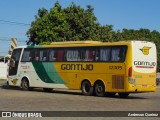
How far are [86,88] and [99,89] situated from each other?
107cm

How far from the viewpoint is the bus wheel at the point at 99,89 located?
25828 mm

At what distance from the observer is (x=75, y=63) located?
27.3 metres

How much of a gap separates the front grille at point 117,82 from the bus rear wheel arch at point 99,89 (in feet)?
2.70

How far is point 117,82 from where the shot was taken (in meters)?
25.1

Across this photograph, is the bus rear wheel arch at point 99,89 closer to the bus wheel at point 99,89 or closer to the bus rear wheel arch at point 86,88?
the bus wheel at point 99,89

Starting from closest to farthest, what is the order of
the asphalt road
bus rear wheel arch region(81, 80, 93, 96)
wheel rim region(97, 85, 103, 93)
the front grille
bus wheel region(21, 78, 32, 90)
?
the asphalt road < the front grille < wheel rim region(97, 85, 103, 93) < bus rear wheel arch region(81, 80, 93, 96) < bus wheel region(21, 78, 32, 90)

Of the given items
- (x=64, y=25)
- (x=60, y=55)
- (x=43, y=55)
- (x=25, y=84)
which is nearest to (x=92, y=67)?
(x=60, y=55)

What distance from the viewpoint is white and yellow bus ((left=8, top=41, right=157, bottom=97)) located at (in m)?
24.8

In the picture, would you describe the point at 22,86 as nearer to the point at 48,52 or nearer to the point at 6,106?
the point at 48,52

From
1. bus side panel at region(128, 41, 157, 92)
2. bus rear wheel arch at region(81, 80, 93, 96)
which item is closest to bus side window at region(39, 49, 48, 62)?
bus rear wheel arch at region(81, 80, 93, 96)

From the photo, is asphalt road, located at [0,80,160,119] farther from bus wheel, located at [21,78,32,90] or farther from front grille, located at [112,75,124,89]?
bus wheel, located at [21,78,32,90]

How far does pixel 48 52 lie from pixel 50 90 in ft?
10.2

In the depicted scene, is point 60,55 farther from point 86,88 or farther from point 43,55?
point 86,88

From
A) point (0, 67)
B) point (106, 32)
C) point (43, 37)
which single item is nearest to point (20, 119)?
point (43, 37)
